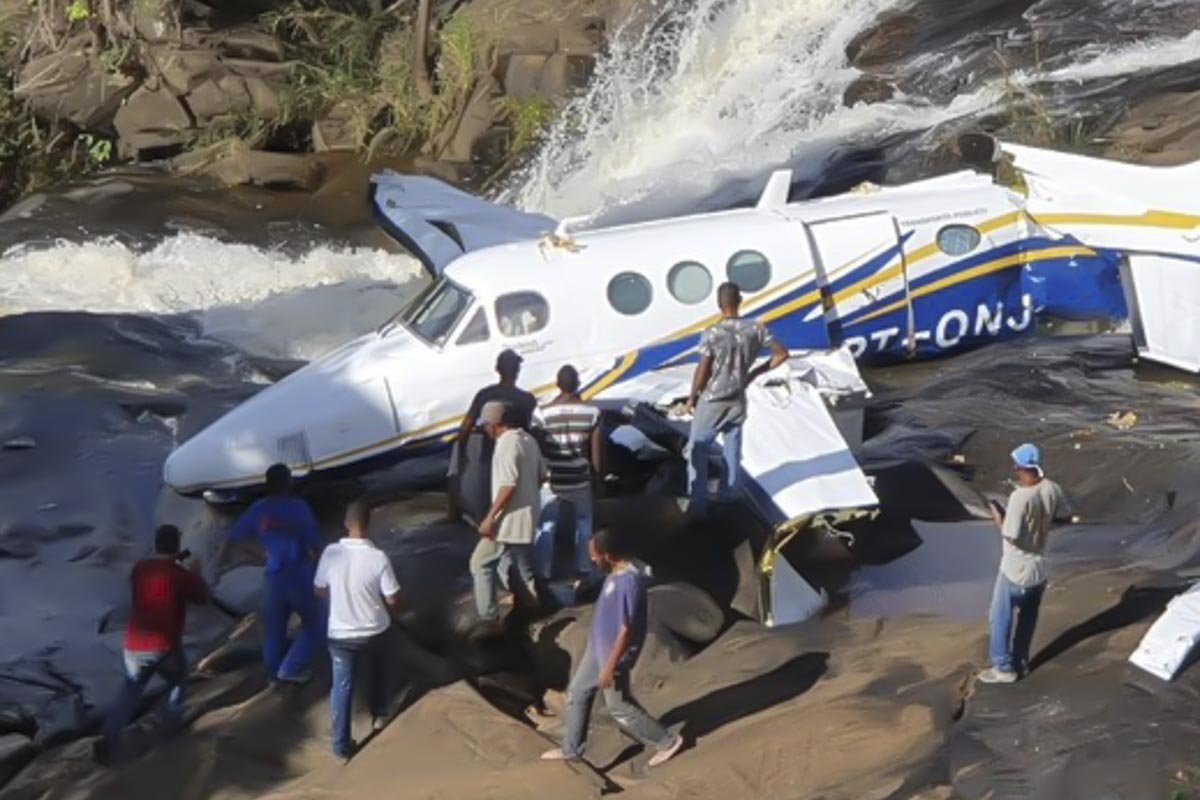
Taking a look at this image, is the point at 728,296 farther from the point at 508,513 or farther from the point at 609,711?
the point at 609,711

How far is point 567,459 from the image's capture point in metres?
12.8

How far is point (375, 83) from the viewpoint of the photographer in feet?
96.7

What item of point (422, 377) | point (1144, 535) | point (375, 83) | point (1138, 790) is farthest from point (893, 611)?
point (375, 83)

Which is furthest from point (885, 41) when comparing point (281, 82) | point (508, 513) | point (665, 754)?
point (665, 754)

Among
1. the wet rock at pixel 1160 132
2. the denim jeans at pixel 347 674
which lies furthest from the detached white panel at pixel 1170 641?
the wet rock at pixel 1160 132

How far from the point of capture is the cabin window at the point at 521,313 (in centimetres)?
1566

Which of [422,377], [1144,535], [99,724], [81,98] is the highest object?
[81,98]

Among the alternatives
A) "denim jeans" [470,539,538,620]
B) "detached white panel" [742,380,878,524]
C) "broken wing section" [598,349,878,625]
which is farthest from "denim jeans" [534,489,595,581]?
"detached white panel" [742,380,878,524]

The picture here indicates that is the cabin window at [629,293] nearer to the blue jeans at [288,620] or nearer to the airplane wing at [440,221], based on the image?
the airplane wing at [440,221]

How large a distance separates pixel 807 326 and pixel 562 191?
371 inches

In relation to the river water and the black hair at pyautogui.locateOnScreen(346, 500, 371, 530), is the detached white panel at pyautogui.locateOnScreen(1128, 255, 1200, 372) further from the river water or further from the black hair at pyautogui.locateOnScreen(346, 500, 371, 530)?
the black hair at pyautogui.locateOnScreen(346, 500, 371, 530)

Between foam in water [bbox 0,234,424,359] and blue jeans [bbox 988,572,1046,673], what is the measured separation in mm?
11570

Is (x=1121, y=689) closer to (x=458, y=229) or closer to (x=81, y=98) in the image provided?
(x=458, y=229)

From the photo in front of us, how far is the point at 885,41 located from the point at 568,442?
47.6ft
